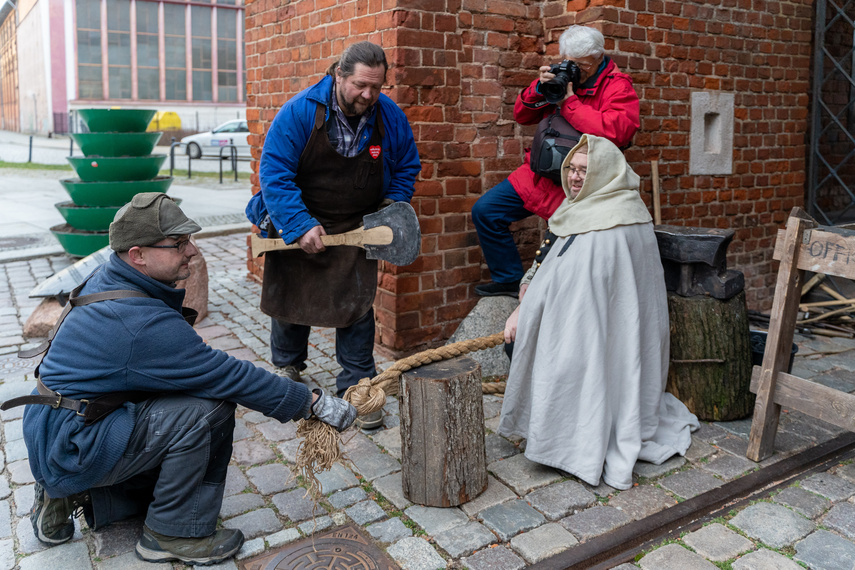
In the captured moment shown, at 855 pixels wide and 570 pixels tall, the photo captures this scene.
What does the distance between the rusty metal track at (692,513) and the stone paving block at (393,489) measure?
65cm

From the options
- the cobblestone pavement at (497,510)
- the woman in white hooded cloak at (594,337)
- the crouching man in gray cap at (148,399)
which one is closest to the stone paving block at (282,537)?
the cobblestone pavement at (497,510)

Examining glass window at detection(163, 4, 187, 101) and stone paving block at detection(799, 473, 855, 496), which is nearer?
stone paving block at detection(799, 473, 855, 496)

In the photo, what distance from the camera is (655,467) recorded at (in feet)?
11.1

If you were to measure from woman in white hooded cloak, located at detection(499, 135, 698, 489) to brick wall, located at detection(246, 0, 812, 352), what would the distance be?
1.44 meters

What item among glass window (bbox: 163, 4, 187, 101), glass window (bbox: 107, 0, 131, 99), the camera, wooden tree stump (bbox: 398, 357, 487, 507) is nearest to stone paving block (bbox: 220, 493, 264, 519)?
wooden tree stump (bbox: 398, 357, 487, 507)

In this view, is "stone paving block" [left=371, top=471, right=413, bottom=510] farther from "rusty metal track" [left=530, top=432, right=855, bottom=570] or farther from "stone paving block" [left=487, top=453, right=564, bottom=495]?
"rusty metal track" [left=530, top=432, right=855, bottom=570]

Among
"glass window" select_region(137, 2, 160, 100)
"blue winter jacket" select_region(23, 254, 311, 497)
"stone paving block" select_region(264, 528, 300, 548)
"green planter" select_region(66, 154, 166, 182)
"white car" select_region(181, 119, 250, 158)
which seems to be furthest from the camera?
"glass window" select_region(137, 2, 160, 100)

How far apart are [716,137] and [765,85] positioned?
2.25ft

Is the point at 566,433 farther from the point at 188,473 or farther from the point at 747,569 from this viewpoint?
the point at 188,473

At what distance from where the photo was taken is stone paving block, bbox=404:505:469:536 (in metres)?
2.89

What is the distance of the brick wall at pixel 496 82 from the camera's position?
4.66 metres

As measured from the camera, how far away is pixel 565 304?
10.7ft

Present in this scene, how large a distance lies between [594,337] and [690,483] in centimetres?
76

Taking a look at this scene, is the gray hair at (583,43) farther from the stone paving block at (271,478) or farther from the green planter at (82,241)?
the green planter at (82,241)
